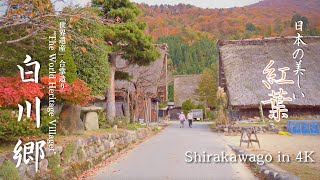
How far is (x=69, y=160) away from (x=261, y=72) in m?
Result: 21.2

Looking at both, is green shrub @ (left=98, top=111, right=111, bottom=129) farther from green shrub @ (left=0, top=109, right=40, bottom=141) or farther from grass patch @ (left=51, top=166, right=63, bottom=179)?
green shrub @ (left=0, top=109, right=40, bottom=141)

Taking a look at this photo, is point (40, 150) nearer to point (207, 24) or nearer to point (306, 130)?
point (306, 130)

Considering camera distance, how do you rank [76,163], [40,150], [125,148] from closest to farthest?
[40,150] < [76,163] < [125,148]

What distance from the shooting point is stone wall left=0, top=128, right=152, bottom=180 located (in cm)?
467

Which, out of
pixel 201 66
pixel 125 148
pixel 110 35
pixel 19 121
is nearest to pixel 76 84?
pixel 19 121

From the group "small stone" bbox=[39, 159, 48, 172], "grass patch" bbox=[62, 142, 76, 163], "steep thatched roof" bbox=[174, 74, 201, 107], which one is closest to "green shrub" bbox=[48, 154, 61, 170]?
"small stone" bbox=[39, 159, 48, 172]

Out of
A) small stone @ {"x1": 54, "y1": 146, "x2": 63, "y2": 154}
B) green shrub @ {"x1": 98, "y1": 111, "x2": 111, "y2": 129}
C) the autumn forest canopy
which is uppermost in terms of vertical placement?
the autumn forest canopy

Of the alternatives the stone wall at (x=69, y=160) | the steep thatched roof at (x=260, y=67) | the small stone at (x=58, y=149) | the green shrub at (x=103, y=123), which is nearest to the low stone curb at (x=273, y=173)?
the stone wall at (x=69, y=160)

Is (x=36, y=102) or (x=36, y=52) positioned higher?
(x=36, y=52)

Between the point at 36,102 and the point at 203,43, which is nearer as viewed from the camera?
the point at 36,102

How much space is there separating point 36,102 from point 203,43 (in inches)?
2592

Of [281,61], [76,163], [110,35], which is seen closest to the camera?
[76,163]

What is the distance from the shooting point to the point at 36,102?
5.69m

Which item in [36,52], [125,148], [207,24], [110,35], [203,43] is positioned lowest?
[125,148]
